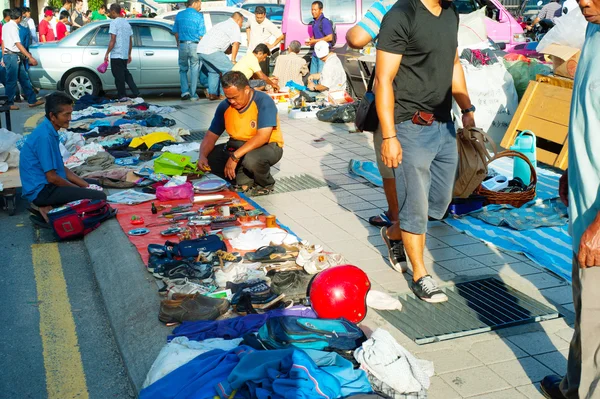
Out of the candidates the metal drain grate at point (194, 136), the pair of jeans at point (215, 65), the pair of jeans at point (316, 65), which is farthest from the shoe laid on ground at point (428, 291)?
the pair of jeans at point (316, 65)

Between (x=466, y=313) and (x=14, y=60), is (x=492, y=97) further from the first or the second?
(x=14, y=60)

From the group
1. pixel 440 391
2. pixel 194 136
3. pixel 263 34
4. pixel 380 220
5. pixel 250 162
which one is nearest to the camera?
pixel 440 391

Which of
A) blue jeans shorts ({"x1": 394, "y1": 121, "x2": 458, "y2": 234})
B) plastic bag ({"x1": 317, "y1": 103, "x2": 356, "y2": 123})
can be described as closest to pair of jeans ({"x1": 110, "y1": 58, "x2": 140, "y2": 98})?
plastic bag ({"x1": 317, "y1": 103, "x2": 356, "y2": 123})

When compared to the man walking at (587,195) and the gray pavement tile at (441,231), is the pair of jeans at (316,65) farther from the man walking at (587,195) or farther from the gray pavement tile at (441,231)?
the man walking at (587,195)

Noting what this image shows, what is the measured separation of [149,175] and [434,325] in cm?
495

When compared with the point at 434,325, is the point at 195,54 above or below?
above

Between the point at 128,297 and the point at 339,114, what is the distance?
24.6 ft

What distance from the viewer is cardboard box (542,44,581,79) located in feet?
29.9

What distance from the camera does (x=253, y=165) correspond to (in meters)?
8.02

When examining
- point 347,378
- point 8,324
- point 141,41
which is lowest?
point 8,324

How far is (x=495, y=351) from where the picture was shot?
4.45 meters

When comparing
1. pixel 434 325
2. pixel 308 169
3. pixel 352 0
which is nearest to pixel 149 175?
pixel 308 169

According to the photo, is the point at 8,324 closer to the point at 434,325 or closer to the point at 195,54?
the point at 434,325

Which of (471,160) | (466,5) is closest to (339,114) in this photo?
(471,160)
